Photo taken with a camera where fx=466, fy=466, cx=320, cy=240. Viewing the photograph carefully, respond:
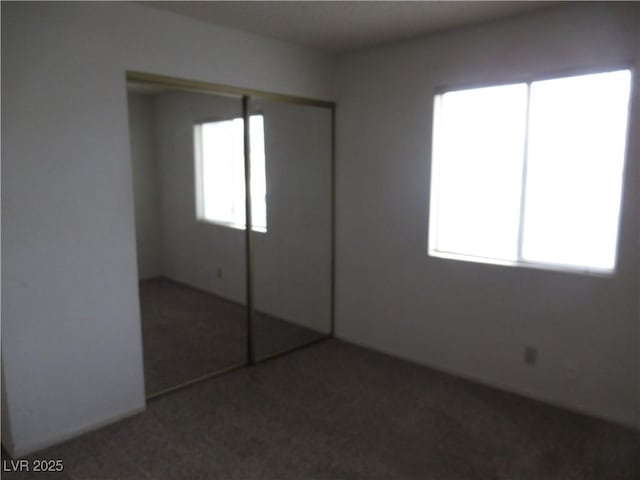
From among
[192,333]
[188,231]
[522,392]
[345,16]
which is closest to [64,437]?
[192,333]

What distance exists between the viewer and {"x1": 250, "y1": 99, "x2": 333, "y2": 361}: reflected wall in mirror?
141 inches

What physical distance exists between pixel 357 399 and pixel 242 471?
0.99 m

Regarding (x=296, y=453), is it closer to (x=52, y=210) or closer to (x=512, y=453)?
(x=512, y=453)

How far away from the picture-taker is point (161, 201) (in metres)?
3.04

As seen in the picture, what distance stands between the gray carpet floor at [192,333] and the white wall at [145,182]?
0.54 feet

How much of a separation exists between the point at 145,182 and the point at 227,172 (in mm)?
623

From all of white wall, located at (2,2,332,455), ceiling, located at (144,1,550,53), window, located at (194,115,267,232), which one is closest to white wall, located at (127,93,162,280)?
white wall, located at (2,2,332,455)

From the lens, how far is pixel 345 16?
292cm

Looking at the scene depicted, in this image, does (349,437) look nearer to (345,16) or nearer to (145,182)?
(145,182)

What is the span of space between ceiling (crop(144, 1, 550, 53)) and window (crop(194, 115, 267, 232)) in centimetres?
66

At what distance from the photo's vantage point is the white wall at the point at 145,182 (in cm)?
286

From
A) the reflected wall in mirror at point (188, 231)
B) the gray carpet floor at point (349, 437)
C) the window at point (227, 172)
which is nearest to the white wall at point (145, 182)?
the reflected wall in mirror at point (188, 231)

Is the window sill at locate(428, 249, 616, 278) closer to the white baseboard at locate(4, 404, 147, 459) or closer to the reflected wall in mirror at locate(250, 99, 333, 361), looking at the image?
the reflected wall in mirror at locate(250, 99, 333, 361)

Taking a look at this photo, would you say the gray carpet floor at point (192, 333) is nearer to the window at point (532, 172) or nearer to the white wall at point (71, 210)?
the white wall at point (71, 210)
